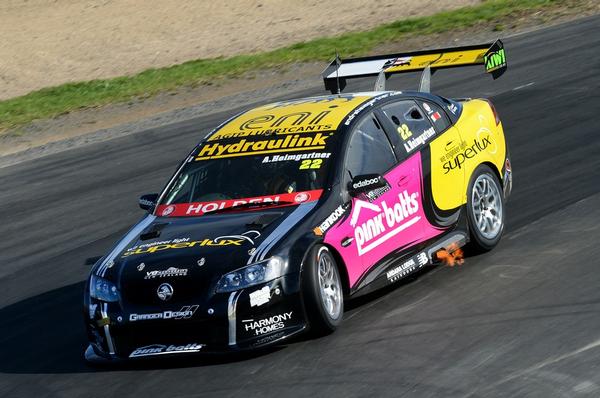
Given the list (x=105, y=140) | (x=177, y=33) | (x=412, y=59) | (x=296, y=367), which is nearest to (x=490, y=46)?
(x=412, y=59)

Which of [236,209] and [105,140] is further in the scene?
[105,140]

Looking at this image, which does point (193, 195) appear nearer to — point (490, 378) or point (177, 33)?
point (490, 378)

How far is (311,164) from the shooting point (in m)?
8.70

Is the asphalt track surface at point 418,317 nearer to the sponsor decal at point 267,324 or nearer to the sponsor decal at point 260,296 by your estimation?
the sponsor decal at point 267,324

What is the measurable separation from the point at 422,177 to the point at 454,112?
1152 millimetres

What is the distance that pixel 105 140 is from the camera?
2056 centimetres

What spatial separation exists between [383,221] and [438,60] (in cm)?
273

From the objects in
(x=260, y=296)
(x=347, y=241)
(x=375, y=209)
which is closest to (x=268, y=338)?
(x=260, y=296)

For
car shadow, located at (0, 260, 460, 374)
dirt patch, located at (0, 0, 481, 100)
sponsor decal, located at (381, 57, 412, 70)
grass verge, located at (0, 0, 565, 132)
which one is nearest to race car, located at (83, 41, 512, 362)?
car shadow, located at (0, 260, 460, 374)

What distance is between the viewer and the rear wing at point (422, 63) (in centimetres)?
1076

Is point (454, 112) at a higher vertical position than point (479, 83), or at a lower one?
higher

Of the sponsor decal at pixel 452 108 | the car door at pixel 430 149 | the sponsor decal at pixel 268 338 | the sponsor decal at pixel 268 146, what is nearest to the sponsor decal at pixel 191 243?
the sponsor decal at pixel 268 338

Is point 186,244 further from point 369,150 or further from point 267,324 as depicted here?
point 369,150

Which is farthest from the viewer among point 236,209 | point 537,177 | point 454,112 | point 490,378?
point 537,177
